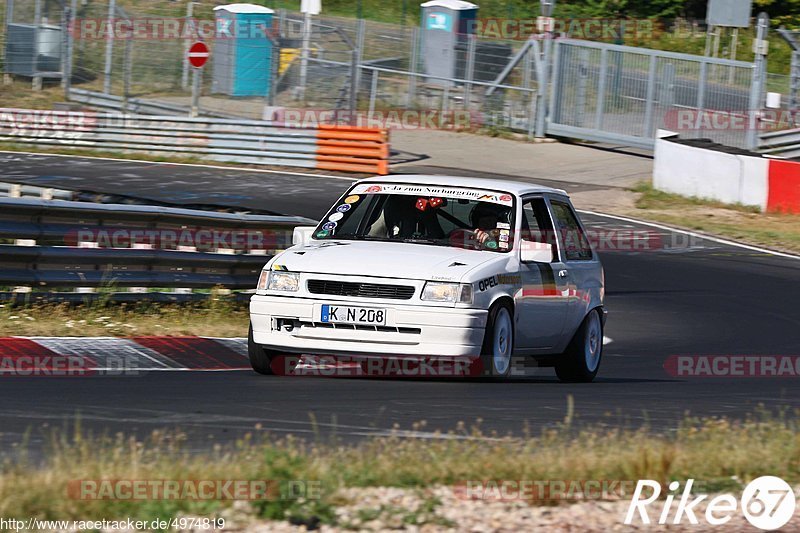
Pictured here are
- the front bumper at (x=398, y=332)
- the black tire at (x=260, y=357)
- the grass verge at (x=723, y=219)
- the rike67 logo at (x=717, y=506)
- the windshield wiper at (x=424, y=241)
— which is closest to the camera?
the rike67 logo at (x=717, y=506)

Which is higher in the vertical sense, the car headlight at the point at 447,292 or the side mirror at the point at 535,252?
the side mirror at the point at 535,252

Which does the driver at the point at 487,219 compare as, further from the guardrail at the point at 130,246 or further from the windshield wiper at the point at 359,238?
the guardrail at the point at 130,246

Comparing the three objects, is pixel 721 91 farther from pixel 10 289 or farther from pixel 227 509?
pixel 227 509

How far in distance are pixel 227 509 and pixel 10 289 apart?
6499 mm

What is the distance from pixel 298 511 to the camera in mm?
4863

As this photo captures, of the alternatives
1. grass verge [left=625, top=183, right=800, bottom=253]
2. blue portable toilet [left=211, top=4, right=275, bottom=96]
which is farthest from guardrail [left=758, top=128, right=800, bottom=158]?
blue portable toilet [left=211, top=4, right=275, bottom=96]

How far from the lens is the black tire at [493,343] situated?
341 inches

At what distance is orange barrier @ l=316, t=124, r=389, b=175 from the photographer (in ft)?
89.5

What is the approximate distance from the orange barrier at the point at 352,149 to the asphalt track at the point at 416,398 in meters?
13.9

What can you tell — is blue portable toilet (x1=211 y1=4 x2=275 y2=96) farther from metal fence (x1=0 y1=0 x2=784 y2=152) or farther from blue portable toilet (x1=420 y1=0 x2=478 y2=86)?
blue portable toilet (x1=420 y1=0 x2=478 y2=86)

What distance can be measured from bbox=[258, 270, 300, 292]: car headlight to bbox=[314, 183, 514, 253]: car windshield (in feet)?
2.87

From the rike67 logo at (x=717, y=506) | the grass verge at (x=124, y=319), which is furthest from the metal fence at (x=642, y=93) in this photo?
the rike67 logo at (x=717, y=506)

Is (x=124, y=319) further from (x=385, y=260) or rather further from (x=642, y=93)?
(x=642, y=93)

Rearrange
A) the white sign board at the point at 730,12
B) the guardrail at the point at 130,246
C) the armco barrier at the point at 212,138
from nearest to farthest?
the guardrail at the point at 130,246 < the armco barrier at the point at 212,138 < the white sign board at the point at 730,12
